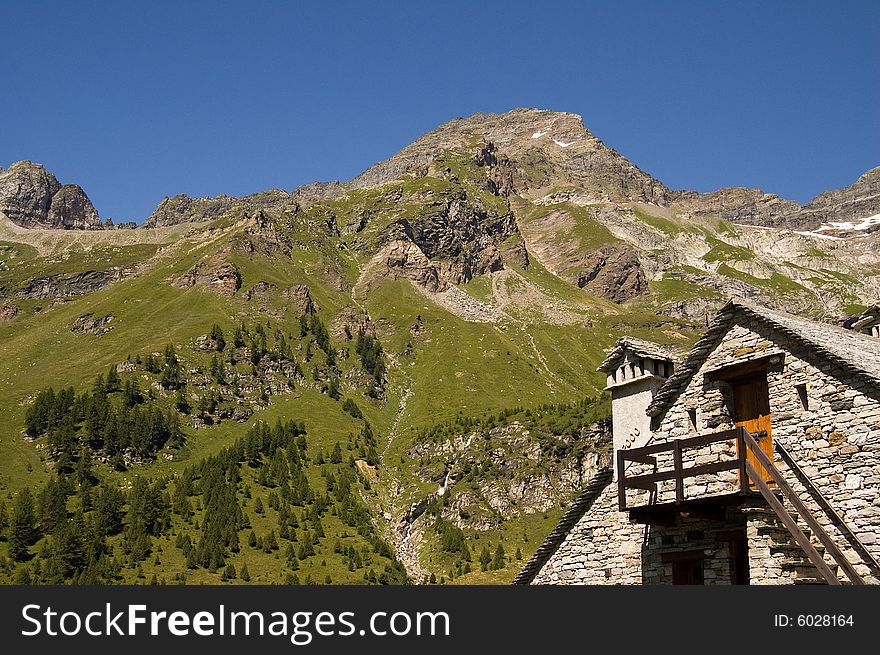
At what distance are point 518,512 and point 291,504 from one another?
4483cm

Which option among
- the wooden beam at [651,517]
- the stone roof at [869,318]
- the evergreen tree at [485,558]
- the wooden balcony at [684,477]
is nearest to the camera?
the wooden balcony at [684,477]

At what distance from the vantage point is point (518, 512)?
17925 cm

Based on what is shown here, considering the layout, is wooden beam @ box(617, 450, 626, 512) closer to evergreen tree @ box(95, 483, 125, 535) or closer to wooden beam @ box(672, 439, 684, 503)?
wooden beam @ box(672, 439, 684, 503)

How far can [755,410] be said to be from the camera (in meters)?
25.6

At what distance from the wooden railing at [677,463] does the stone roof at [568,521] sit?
7.61 feet

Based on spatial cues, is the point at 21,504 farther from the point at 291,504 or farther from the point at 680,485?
the point at 680,485

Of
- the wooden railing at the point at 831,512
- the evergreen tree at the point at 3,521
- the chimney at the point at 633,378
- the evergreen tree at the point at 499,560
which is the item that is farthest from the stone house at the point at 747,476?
the evergreen tree at the point at 3,521

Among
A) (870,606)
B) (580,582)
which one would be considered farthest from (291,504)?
(870,606)

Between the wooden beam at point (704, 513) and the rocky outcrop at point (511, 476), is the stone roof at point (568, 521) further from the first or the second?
the rocky outcrop at point (511, 476)

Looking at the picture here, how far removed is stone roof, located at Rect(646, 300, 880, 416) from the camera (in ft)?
78.1

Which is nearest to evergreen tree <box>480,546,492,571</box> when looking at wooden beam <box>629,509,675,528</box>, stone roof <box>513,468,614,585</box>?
stone roof <box>513,468,614,585</box>

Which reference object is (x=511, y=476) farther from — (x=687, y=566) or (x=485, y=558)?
(x=687, y=566)

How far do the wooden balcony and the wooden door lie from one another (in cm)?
61

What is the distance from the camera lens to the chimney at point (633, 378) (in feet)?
104
